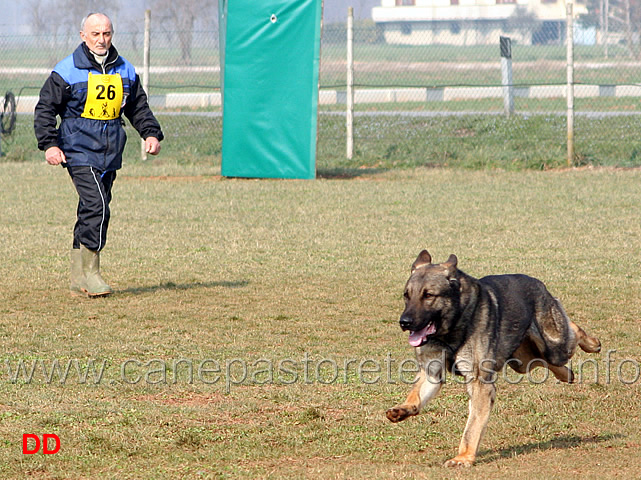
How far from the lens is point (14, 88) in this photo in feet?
115

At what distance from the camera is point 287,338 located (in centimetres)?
704

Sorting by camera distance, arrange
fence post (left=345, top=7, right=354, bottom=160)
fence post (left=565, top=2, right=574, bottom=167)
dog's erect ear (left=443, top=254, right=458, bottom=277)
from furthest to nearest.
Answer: fence post (left=345, top=7, right=354, bottom=160) → fence post (left=565, top=2, right=574, bottom=167) → dog's erect ear (left=443, top=254, right=458, bottom=277)

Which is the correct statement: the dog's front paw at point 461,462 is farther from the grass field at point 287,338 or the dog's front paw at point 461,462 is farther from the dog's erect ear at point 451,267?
the dog's erect ear at point 451,267

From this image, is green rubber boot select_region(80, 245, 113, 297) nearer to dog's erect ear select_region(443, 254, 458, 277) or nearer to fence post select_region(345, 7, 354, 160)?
dog's erect ear select_region(443, 254, 458, 277)

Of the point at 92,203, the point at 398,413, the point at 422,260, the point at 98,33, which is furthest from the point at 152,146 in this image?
the point at 398,413

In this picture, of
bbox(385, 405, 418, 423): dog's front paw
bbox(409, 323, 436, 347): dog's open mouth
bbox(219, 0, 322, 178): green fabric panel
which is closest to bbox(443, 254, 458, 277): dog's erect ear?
bbox(409, 323, 436, 347): dog's open mouth

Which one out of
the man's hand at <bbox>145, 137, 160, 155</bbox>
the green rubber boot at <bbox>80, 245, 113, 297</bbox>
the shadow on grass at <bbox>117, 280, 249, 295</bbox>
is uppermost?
the man's hand at <bbox>145, 137, 160, 155</bbox>

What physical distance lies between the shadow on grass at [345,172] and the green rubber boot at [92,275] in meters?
8.51

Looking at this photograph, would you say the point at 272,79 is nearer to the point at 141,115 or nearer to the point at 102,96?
the point at 141,115

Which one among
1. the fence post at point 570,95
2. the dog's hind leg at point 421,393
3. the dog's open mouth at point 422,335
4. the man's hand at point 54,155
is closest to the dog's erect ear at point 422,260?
the dog's open mouth at point 422,335

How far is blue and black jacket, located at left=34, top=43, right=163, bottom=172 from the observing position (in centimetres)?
793

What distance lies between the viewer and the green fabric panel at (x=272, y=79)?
15.8 meters

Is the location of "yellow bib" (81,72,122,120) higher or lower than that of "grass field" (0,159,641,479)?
higher

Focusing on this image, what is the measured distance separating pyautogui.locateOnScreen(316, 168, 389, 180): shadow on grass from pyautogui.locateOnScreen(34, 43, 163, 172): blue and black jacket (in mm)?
8562
